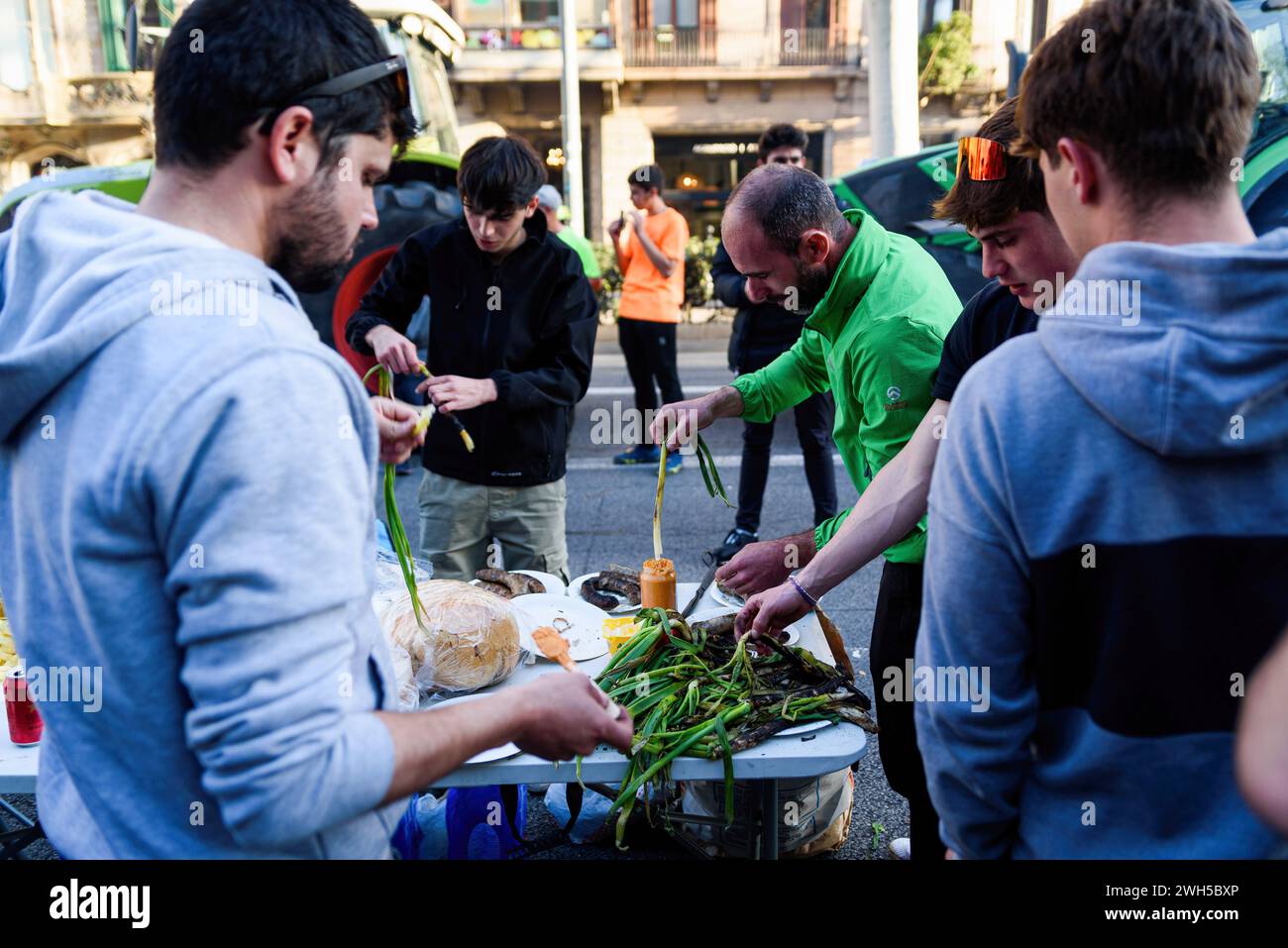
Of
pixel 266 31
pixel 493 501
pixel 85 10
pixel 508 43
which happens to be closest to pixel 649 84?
pixel 508 43

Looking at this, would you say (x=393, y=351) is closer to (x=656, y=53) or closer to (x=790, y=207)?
(x=790, y=207)

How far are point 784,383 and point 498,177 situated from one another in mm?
1146

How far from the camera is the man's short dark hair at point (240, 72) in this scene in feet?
3.68

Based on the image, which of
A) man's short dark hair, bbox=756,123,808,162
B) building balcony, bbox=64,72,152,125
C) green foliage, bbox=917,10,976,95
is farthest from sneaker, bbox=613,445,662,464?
building balcony, bbox=64,72,152,125

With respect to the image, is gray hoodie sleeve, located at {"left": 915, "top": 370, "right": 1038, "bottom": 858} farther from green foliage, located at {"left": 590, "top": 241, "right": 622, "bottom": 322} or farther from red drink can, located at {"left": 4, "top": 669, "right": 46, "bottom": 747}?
green foliage, located at {"left": 590, "top": 241, "right": 622, "bottom": 322}

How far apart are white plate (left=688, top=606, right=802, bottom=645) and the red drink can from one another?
1434 mm

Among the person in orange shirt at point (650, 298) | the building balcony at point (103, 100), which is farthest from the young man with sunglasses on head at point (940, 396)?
the building balcony at point (103, 100)

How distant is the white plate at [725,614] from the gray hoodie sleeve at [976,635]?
1147 mm

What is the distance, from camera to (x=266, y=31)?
44.6 inches

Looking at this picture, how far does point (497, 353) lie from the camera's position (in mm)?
3420

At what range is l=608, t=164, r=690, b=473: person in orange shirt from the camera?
700cm
